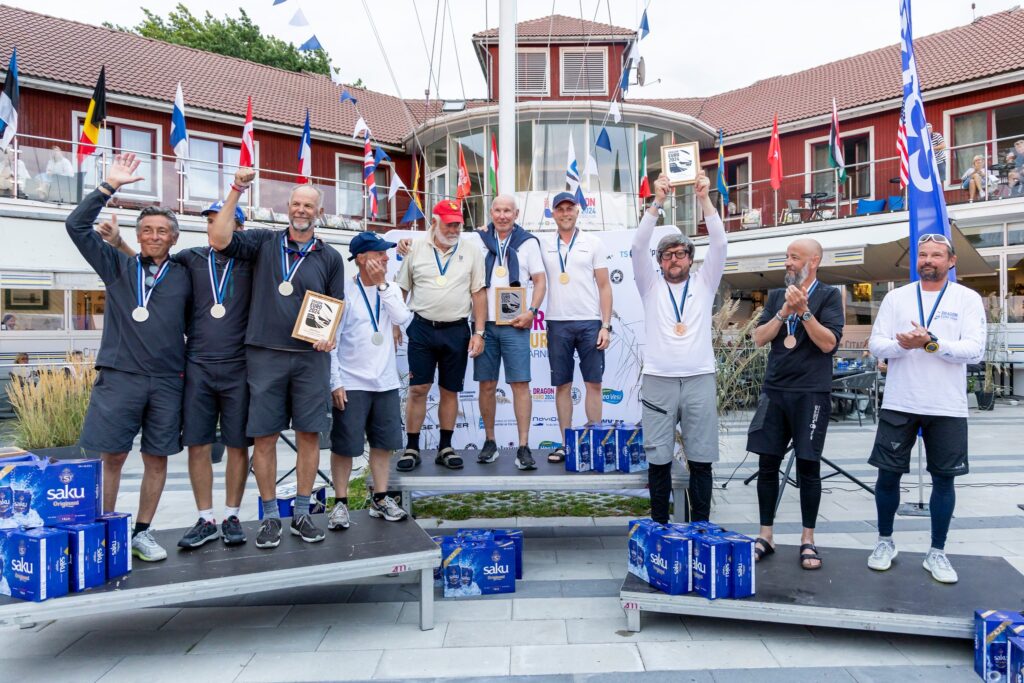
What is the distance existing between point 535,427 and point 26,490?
444 cm

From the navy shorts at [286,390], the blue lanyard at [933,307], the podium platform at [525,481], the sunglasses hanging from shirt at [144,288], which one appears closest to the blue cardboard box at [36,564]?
the navy shorts at [286,390]

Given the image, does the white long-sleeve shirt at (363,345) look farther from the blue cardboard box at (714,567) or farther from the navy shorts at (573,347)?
the blue cardboard box at (714,567)

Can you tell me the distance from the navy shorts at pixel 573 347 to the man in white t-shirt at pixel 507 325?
0.22 m

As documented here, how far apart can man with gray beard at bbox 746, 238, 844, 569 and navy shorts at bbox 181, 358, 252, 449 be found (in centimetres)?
289

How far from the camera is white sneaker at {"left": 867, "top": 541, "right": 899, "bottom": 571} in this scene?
3654mm

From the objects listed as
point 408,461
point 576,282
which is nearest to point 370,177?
point 576,282

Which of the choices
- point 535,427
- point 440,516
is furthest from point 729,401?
point 440,516

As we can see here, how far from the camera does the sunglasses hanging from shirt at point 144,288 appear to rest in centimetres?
366

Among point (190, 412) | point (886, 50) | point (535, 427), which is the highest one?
point (886, 50)

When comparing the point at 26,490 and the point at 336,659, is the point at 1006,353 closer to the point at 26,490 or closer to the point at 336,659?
the point at 336,659

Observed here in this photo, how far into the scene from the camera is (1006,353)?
1408 centimetres

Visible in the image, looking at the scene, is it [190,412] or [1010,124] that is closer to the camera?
[190,412]

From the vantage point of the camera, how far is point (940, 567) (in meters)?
3.54

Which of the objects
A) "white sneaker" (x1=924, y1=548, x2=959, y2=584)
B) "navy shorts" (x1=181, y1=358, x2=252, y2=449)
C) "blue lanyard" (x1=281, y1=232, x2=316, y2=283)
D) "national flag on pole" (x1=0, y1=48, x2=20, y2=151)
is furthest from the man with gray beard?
"national flag on pole" (x1=0, y1=48, x2=20, y2=151)
